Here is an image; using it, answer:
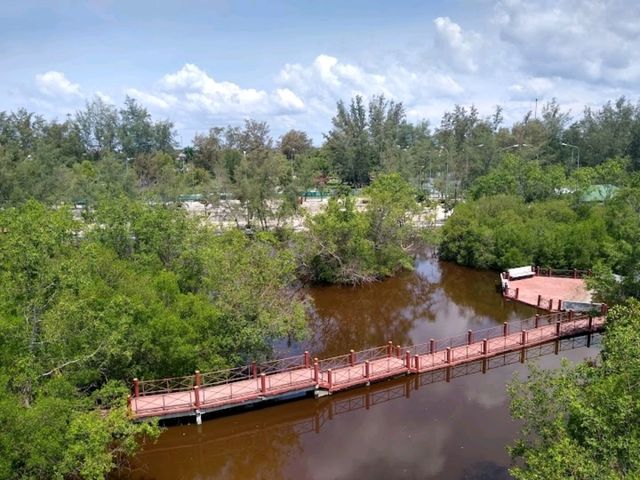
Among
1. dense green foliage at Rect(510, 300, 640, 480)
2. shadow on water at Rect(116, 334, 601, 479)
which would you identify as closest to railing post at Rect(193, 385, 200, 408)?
shadow on water at Rect(116, 334, 601, 479)

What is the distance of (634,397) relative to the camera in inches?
402

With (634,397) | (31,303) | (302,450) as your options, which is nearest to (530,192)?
(302,450)

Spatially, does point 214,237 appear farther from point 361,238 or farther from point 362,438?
point 361,238

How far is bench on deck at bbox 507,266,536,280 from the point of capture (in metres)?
33.9

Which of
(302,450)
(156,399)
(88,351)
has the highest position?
(88,351)

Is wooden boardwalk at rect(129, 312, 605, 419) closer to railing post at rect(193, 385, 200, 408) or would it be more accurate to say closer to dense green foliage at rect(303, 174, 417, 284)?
railing post at rect(193, 385, 200, 408)

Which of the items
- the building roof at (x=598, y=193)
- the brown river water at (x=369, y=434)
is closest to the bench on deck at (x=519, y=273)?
the brown river water at (x=369, y=434)

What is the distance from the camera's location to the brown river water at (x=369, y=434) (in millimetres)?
16578

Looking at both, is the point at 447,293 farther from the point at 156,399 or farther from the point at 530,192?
the point at 156,399

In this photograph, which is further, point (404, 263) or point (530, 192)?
point (530, 192)

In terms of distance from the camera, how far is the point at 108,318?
15648 millimetres

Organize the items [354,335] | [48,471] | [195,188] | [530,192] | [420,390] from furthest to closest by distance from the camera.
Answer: [195,188] < [530,192] < [354,335] < [420,390] < [48,471]

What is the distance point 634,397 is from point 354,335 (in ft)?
58.0

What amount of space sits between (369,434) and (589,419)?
31.6ft
